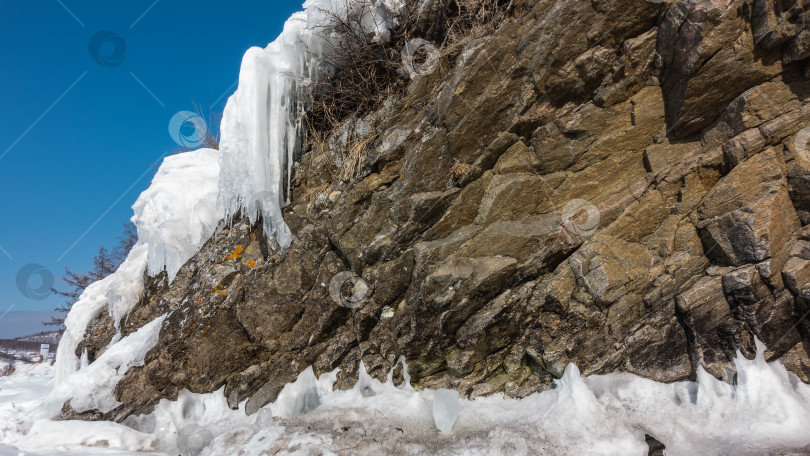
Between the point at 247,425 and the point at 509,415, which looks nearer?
the point at 509,415

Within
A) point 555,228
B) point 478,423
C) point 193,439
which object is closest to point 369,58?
point 555,228

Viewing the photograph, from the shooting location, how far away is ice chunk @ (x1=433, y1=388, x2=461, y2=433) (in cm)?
343

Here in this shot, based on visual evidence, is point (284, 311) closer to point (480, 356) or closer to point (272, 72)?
point (480, 356)

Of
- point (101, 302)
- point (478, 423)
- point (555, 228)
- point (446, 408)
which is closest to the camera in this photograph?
point (478, 423)

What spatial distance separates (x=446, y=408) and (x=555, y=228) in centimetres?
207

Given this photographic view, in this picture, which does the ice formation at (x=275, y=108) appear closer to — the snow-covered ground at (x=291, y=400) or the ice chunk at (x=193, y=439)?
the snow-covered ground at (x=291, y=400)

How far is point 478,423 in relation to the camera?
3.41 m

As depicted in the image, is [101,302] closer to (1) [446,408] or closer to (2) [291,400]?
(2) [291,400]

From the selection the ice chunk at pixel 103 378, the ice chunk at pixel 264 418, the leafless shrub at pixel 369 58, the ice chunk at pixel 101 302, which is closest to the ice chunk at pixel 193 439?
the ice chunk at pixel 264 418

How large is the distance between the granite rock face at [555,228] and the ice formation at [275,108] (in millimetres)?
707

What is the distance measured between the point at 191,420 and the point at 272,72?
16.2 feet

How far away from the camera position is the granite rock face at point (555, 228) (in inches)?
123

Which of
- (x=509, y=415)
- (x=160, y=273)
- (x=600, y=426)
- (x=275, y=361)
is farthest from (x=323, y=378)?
(x=160, y=273)

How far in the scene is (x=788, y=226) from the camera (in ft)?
10.3
